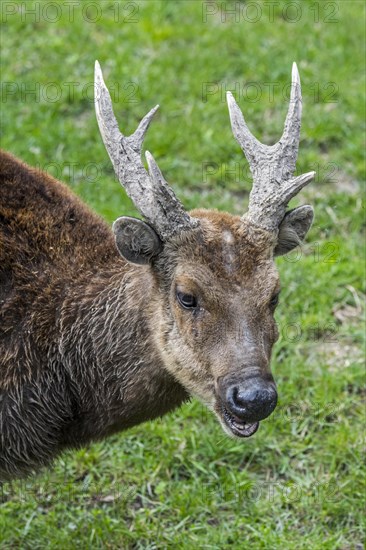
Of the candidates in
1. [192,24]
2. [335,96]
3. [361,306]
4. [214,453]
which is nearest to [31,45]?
[192,24]

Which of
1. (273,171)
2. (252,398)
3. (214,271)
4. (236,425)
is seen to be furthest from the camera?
(273,171)

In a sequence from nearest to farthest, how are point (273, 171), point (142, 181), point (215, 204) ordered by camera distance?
point (142, 181), point (273, 171), point (215, 204)

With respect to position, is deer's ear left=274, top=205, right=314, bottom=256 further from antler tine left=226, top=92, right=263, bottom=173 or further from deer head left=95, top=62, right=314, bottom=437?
antler tine left=226, top=92, right=263, bottom=173

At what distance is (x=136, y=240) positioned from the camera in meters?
6.29

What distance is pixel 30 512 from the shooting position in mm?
7750

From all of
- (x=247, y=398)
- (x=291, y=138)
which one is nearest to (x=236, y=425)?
(x=247, y=398)

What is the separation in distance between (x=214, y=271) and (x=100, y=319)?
2.94ft

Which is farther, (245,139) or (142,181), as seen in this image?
(245,139)

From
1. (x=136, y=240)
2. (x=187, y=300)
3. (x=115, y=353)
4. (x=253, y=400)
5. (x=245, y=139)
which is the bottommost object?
(x=115, y=353)

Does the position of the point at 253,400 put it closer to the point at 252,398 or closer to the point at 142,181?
the point at 252,398

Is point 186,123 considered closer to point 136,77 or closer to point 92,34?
point 136,77

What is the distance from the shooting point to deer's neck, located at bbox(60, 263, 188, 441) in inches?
259

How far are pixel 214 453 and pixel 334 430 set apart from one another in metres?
0.97

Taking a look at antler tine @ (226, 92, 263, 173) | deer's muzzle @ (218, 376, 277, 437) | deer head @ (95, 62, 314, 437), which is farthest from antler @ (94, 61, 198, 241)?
deer's muzzle @ (218, 376, 277, 437)
